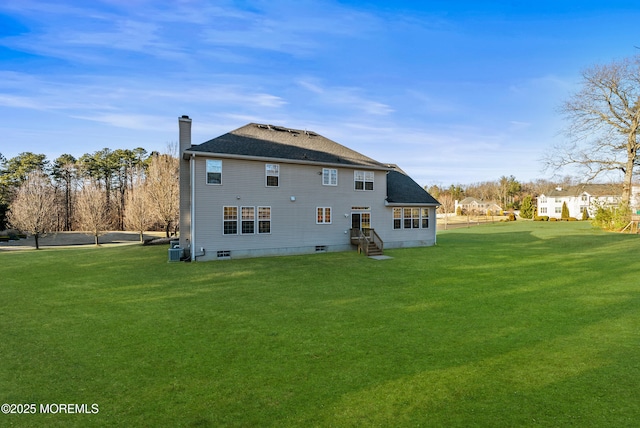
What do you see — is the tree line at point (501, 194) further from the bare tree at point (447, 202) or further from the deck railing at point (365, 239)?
the deck railing at point (365, 239)

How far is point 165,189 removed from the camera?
99.5 feet

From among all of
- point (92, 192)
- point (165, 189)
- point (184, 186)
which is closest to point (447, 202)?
point (165, 189)

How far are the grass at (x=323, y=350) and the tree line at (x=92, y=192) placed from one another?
797 inches

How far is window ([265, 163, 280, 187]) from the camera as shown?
18562mm

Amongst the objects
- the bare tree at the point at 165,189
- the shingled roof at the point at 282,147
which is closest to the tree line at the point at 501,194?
the shingled roof at the point at 282,147

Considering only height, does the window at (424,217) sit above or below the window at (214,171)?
below

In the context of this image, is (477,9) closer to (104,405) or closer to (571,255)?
(571,255)

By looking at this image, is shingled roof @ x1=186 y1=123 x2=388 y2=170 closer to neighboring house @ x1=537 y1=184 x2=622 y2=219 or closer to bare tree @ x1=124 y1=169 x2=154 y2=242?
bare tree @ x1=124 y1=169 x2=154 y2=242

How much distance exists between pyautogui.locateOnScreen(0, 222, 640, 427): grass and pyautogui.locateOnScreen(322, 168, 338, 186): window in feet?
29.3

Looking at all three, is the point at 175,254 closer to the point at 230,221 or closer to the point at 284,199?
the point at 230,221

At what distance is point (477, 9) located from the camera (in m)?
18.8

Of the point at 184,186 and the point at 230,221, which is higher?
the point at 184,186

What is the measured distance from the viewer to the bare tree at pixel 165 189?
98.1 ft

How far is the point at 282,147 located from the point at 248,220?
5.25 m
